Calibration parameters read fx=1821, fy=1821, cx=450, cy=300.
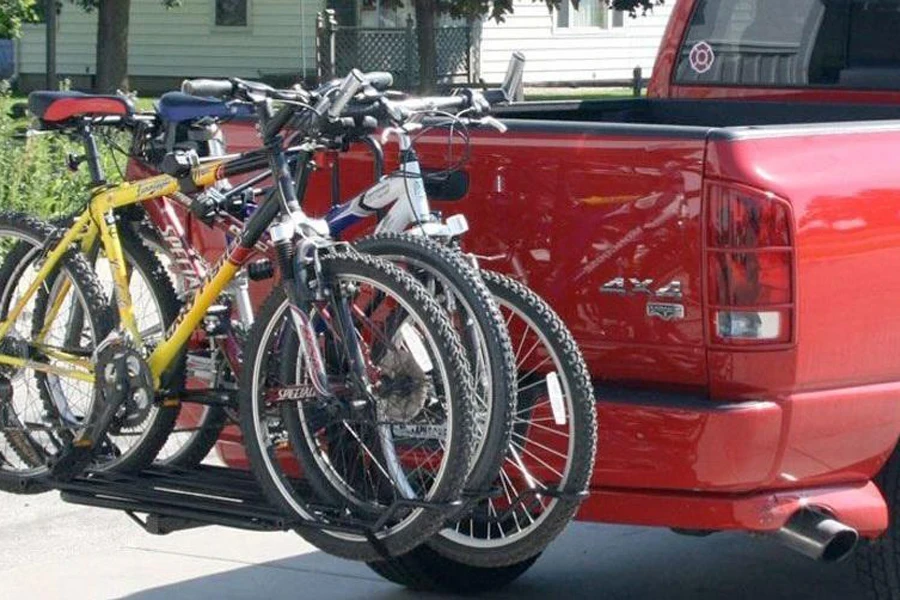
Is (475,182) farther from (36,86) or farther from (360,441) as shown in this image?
(36,86)

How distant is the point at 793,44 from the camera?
277 inches

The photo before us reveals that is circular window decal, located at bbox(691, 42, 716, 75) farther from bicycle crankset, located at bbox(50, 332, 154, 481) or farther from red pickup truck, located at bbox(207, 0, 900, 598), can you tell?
bicycle crankset, located at bbox(50, 332, 154, 481)

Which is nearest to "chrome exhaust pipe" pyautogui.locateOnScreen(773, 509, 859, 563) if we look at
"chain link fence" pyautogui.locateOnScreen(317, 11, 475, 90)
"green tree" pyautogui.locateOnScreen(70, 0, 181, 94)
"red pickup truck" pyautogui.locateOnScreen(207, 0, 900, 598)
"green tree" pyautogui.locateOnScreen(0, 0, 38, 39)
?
"red pickup truck" pyautogui.locateOnScreen(207, 0, 900, 598)

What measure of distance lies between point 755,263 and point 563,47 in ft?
98.9

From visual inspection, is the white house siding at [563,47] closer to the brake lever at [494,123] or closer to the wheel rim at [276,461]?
the brake lever at [494,123]

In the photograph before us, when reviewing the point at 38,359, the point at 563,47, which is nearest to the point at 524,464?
the point at 38,359

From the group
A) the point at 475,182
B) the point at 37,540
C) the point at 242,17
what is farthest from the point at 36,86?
the point at 475,182

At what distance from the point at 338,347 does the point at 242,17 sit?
3083 centimetres

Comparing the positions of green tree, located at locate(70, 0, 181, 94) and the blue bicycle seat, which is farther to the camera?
green tree, located at locate(70, 0, 181, 94)

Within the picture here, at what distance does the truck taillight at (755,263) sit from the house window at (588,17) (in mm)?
30255

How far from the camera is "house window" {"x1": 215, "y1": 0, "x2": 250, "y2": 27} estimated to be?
3444cm

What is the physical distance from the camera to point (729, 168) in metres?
4.45

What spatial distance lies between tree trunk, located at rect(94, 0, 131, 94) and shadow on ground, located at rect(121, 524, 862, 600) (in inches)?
794

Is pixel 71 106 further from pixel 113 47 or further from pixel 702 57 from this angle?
pixel 113 47
